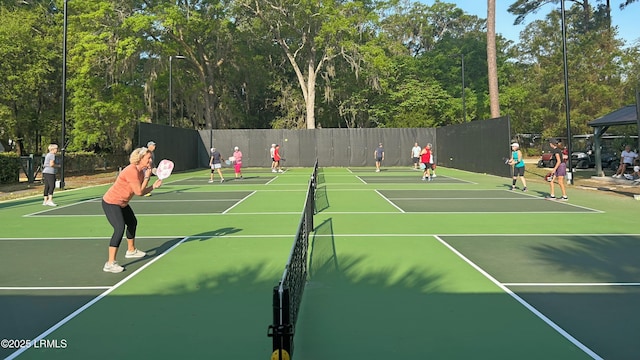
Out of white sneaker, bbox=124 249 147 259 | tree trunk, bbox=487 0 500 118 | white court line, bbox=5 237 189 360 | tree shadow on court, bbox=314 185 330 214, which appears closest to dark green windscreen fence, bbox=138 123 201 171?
tree shadow on court, bbox=314 185 330 214

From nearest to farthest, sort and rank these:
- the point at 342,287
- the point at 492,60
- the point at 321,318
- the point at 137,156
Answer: the point at 321,318 < the point at 342,287 < the point at 137,156 < the point at 492,60

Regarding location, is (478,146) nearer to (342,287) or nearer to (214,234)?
(214,234)

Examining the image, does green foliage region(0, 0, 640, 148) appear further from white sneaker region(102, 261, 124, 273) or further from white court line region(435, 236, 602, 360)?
white court line region(435, 236, 602, 360)

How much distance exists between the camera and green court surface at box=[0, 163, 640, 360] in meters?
4.31

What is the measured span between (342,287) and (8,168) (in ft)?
68.9

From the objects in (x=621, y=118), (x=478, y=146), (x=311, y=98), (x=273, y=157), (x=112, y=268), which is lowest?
(x=112, y=268)

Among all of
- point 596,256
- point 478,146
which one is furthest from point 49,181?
point 478,146

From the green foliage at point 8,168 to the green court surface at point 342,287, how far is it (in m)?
11.6

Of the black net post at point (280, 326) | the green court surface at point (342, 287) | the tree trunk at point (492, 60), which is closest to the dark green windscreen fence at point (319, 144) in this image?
the tree trunk at point (492, 60)

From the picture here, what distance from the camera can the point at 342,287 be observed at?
19.7 ft

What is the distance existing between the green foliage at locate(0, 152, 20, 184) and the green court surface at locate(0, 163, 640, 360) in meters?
11.6

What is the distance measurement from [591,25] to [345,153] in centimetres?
2709

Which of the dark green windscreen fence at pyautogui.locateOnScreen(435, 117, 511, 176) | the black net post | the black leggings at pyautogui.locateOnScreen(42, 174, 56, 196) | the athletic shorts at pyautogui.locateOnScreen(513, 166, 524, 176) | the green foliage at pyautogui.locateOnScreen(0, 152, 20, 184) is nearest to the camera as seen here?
the black net post

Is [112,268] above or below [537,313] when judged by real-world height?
above
